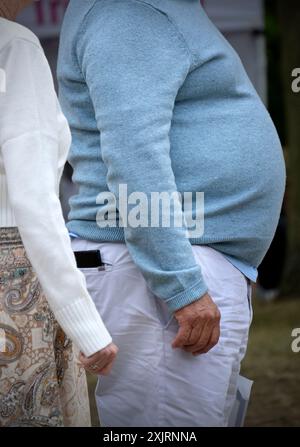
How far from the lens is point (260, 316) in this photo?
321 inches

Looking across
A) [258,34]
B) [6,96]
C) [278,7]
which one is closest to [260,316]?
[258,34]

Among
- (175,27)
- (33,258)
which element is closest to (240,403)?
(33,258)

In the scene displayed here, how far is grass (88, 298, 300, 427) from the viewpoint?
462 centimetres

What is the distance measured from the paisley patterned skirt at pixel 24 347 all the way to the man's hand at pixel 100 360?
7cm

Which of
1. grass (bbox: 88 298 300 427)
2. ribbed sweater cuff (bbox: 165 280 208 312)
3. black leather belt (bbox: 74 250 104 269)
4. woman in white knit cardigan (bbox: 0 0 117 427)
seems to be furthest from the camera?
grass (bbox: 88 298 300 427)

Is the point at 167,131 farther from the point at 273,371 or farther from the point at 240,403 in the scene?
the point at 273,371

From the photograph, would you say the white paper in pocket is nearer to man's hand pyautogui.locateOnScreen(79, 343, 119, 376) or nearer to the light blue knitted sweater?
the light blue knitted sweater

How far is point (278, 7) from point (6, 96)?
795 centimetres

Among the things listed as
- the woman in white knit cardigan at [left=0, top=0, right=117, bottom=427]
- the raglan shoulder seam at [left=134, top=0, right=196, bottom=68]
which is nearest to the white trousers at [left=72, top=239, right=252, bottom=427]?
the woman in white knit cardigan at [left=0, top=0, right=117, bottom=427]

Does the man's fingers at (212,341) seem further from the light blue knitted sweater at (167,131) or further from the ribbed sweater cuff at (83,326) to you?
the ribbed sweater cuff at (83,326)

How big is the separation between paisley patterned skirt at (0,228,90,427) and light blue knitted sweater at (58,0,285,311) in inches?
14.1

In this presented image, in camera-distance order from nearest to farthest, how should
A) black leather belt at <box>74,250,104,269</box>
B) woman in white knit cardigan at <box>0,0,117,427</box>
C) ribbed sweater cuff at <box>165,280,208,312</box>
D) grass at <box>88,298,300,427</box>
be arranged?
woman in white knit cardigan at <box>0,0,117,427</box>
ribbed sweater cuff at <box>165,280,208,312</box>
black leather belt at <box>74,250,104,269</box>
grass at <box>88,298,300,427</box>

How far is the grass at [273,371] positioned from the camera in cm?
462

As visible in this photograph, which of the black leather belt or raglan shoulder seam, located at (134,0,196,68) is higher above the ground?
raglan shoulder seam, located at (134,0,196,68)
